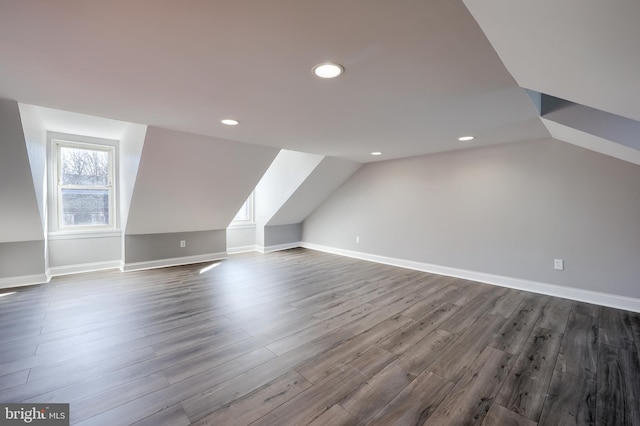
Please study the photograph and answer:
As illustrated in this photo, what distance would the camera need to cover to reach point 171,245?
16.2ft

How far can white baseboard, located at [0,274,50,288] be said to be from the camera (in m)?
3.54

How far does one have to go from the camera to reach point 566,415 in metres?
1.53

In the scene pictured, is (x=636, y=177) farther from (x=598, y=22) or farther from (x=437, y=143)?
(x=598, y=22)

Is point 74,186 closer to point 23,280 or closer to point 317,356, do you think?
point 23,280

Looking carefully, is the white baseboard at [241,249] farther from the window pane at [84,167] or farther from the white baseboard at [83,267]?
the window pane at [84,167]

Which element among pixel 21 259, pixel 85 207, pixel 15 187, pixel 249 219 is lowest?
pixel 21 259

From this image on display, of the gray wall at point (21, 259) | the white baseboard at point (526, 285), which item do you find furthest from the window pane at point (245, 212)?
the gray wall at point (21, 259)

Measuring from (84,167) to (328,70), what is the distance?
5036 millimetres

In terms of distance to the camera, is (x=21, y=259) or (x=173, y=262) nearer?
(x=21, y=259)

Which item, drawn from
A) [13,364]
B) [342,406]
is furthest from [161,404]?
[13,364]

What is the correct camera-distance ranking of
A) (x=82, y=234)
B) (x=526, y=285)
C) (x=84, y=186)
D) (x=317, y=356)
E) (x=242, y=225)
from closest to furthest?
(x=317, y=356)
(x=526, y=285)
(x=82, y=234)
(x=84, y=186)
(x=242, y=225)

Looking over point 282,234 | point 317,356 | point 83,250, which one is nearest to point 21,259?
point 83,250

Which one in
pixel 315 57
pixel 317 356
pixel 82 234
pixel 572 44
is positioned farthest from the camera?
pixel 82 234

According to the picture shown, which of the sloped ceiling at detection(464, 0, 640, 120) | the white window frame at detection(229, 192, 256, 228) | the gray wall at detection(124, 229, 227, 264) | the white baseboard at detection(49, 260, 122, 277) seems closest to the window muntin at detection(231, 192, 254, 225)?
the white window frame at detection(229, 192, 256, 228)
